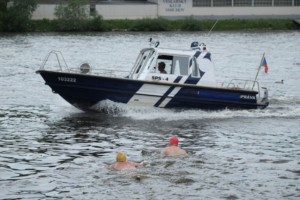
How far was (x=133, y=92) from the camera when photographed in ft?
99.6

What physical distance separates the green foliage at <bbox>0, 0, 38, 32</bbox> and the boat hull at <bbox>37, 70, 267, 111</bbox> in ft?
205

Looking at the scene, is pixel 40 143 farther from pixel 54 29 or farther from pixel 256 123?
pixel 54 29

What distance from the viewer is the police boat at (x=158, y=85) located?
30359mm

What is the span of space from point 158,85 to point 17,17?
64.0 metres

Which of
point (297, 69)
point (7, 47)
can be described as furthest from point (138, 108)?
point (7, 47)

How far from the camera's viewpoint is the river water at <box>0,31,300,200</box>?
2045 centimetres

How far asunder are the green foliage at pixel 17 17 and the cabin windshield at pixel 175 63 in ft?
207

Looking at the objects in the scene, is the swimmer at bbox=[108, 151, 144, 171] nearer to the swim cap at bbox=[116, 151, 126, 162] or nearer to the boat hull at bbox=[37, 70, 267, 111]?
the swim cap at bbox=[116, 151, 126, 162]

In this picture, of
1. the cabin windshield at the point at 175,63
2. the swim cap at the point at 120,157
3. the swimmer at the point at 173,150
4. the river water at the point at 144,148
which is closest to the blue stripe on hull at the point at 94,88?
the river water at the point at 144,148

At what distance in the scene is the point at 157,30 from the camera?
95062 millimetres

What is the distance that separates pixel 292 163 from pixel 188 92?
26.4 feet

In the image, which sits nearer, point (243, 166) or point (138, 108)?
point (243, 166)

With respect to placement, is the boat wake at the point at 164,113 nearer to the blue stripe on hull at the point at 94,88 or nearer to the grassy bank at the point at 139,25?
the blue stripe on hull at the point at 94,88

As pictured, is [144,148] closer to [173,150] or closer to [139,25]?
[173,150]
